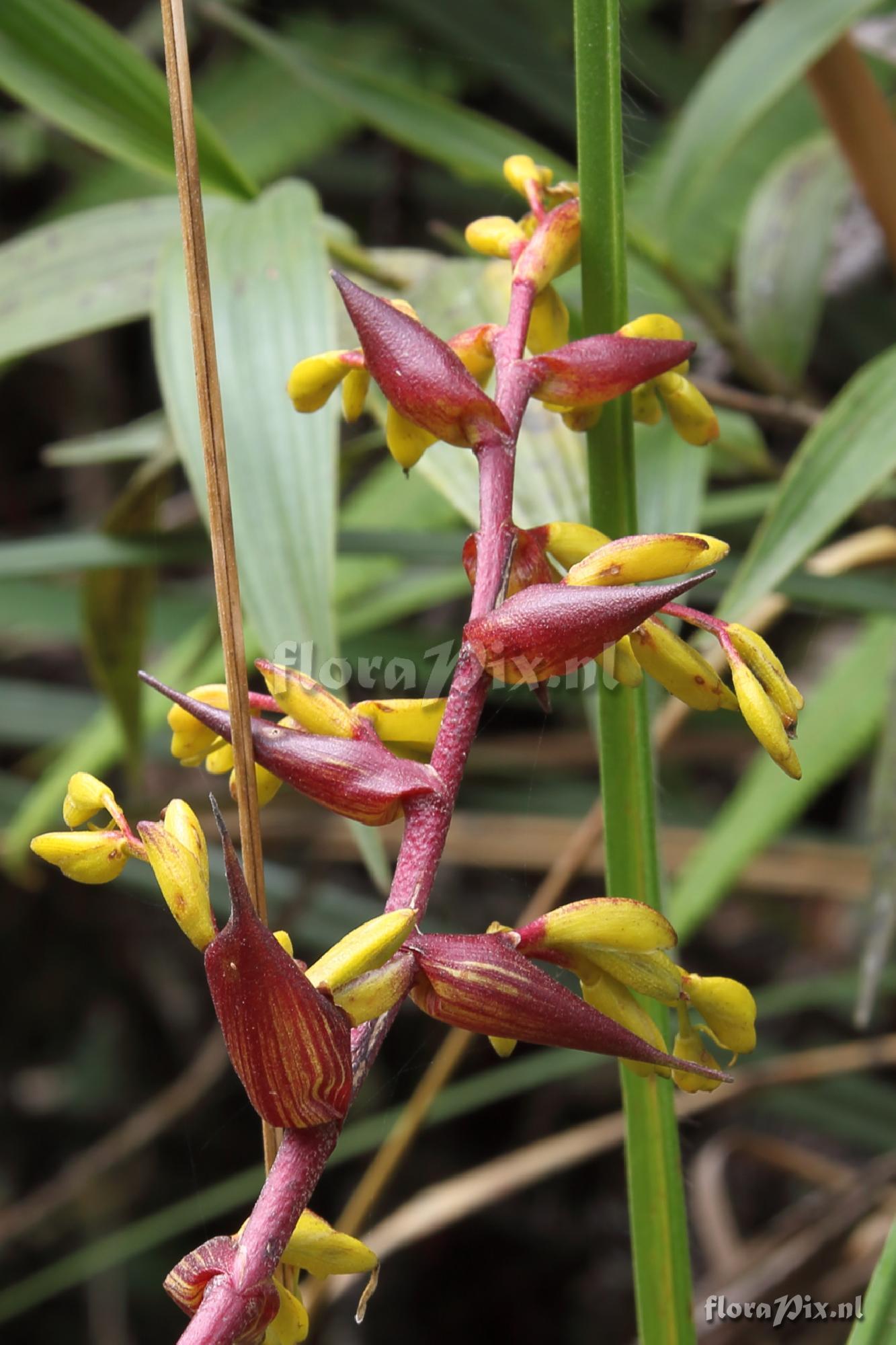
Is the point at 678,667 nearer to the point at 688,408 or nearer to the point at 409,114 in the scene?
the point at 688,408

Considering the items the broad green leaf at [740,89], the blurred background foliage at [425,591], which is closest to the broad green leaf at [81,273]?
the blurred background foliage at [425,591]

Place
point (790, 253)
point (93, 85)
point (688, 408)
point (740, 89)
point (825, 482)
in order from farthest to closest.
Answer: point (790, 253) → point (740, 89) → point (93, 85) → point (825, 482) → point (688, 408)

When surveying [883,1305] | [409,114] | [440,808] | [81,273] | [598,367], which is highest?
[409,114]

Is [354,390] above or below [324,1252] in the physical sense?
above

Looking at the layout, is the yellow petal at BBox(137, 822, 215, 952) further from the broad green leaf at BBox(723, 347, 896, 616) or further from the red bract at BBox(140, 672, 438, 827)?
the broad green leaf at BBox(723, 347, 896, 616)

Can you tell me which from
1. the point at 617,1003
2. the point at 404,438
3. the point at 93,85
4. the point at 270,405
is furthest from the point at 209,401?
the point at 93,85

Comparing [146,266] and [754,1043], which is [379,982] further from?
[146,266]
